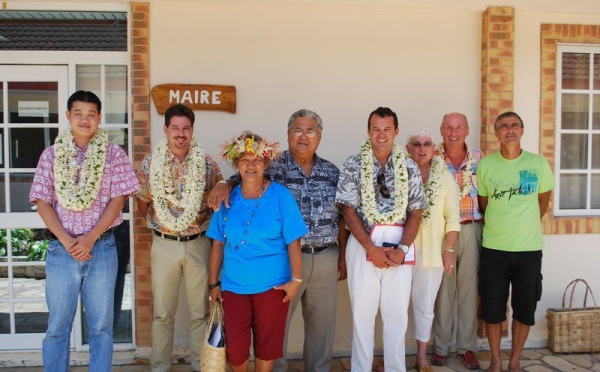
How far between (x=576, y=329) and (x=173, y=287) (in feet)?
10.7

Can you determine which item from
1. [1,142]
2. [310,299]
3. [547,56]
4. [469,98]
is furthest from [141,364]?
[547,56]

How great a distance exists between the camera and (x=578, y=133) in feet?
14.4

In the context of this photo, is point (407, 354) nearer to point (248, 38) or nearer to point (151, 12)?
point (248, 38)

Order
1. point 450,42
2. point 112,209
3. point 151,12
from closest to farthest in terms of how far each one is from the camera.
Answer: point 112,209 → point 151,12 → point 450,42

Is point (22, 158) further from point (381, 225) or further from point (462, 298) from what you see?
point (462, 298)

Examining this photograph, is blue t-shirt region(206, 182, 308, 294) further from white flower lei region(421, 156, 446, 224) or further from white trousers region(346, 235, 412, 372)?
white flower lei region(421, 156, 446, 224)

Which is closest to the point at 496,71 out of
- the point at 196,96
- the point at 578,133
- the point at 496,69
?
the point at 496,69

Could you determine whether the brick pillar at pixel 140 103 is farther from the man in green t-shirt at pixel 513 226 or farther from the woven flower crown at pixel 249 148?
the man in green t-shirt at pixel 513 226

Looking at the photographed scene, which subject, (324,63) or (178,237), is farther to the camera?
(324,63)

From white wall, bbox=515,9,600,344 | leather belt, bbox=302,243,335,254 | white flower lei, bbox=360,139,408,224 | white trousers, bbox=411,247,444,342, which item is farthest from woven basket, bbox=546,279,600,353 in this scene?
leather belt, bbox=302,243,335,254

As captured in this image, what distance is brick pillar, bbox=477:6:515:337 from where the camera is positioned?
405cm

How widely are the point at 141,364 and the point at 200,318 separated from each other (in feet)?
2.93

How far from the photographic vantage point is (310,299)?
11.0 feet

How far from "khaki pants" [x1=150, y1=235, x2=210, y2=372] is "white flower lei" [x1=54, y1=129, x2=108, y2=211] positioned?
672mm
